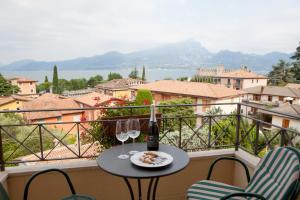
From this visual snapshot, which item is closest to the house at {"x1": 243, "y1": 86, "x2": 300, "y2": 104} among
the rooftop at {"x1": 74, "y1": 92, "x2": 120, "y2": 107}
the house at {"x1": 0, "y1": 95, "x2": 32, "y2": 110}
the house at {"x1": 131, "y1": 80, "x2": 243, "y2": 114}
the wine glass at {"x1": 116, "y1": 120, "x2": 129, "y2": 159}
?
the house at {"x1": 131, "y1": 80, "x2": 243, "y2": 114}

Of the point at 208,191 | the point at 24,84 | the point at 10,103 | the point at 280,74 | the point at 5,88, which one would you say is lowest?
the point at 10,103

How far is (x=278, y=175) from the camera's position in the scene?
5.04ft

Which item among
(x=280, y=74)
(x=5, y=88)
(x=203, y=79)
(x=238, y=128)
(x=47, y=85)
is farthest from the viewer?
(x=47, y=85)

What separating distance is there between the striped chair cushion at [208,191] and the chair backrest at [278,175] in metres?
0.21

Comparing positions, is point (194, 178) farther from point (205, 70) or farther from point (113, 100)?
point (205, 70)

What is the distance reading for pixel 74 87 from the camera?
36.9m

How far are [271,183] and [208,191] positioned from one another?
47cm

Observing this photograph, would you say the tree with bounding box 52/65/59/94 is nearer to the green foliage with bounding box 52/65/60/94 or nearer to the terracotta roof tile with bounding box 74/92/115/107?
the green foliage with bounding box 52/65/60/94

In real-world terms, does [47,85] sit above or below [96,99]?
below

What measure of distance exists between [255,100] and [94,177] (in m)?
25.9

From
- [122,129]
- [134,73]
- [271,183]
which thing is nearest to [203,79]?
[134,73]

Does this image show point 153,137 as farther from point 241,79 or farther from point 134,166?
point 241,79

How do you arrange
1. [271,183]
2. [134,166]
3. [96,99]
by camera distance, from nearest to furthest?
[134,166]
[271,183]
[96,99]

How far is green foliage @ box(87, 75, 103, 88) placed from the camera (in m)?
38.1
